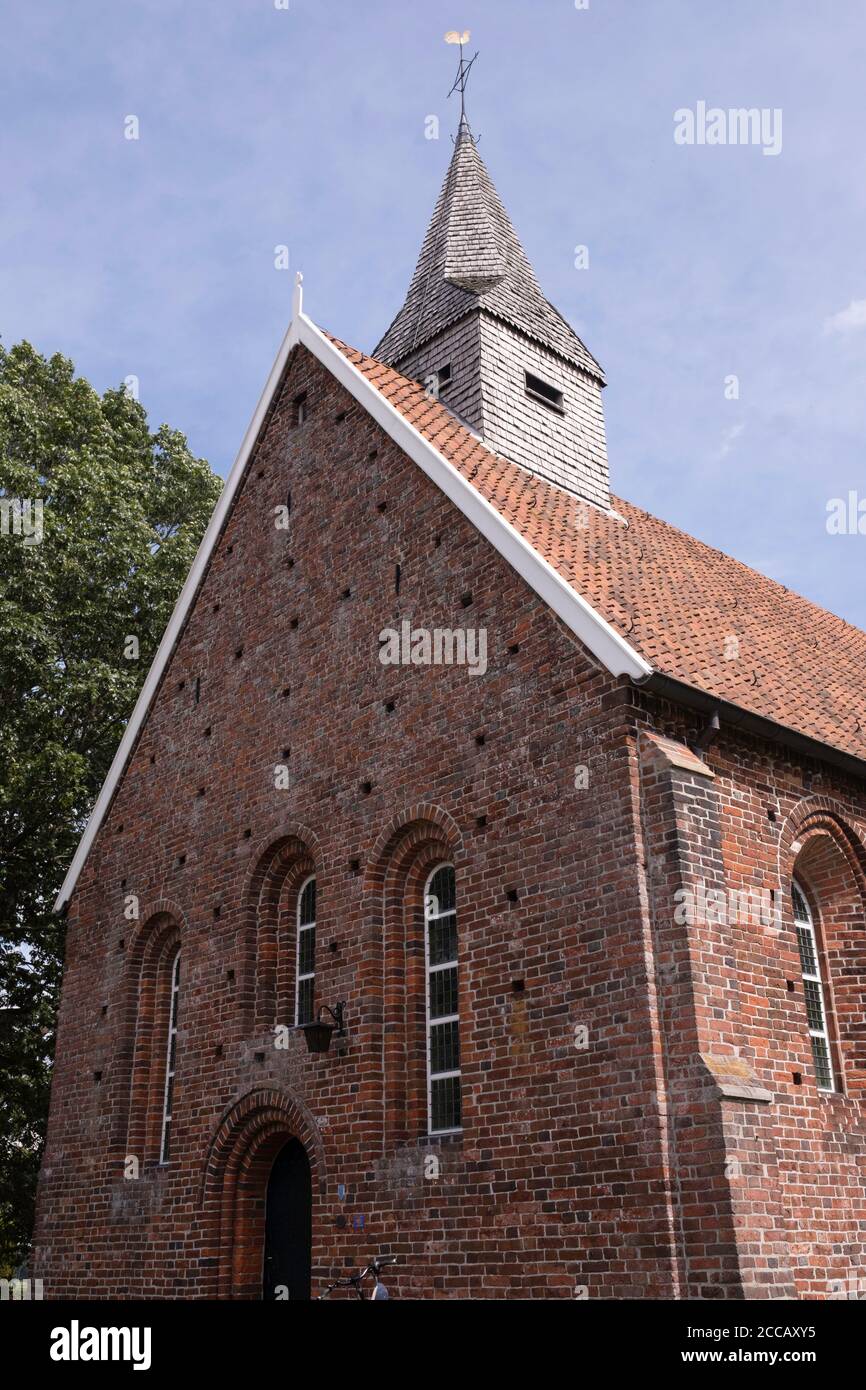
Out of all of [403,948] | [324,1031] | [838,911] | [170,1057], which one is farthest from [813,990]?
[170,1057]

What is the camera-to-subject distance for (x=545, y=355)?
59.2 feet

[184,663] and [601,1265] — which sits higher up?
[184,663]

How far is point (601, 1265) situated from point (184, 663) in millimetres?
9872

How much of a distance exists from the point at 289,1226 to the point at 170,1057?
10.1 feet

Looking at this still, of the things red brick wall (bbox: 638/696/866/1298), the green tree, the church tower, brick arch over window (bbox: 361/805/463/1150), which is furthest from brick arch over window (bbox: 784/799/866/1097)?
the green tree

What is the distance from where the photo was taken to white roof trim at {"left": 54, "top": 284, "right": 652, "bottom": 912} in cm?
1012

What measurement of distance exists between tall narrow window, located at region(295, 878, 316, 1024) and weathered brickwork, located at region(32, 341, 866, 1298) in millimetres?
185

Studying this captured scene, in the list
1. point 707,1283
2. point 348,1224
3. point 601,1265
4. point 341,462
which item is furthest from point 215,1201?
point 341,462

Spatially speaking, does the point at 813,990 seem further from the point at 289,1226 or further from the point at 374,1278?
the point at 289,1226

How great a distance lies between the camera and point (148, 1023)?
14.6m

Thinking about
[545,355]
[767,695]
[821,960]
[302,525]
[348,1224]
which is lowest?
[348,1224]

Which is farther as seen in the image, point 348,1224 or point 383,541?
point 383,541
